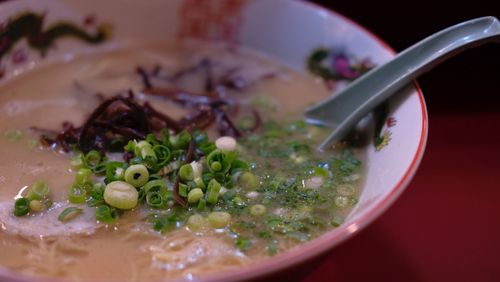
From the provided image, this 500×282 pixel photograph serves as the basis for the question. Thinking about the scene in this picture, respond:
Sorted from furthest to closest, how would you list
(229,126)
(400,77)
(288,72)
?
1. (288,72)
2. (229,126)
3. (400,77)

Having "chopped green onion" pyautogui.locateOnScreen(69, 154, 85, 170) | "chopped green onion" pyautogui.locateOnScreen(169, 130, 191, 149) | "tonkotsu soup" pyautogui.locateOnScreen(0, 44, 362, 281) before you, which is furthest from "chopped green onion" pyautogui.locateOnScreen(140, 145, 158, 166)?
"chopped green onion" pyautogui.locateOnScreen(69, 154, 85, 170)

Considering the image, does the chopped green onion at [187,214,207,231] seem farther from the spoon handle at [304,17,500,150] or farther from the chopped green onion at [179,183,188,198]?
the spoon handle at [304,17,500,150]

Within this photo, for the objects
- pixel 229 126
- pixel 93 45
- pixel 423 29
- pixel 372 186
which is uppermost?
pixel 93 45

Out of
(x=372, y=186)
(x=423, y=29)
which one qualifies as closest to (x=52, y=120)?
(x=372, y=186)

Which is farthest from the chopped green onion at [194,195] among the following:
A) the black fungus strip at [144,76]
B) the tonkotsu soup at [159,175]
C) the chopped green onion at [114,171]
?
the black fungus strip at [144,76]

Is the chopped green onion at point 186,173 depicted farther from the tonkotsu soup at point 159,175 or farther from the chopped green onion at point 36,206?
the chopped green onion at point 36,206

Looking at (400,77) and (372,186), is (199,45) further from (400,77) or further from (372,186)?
(372,186)

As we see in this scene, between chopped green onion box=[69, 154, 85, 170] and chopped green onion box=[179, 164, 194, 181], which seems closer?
chopped green onion box=[179, 164, 194, 181]
